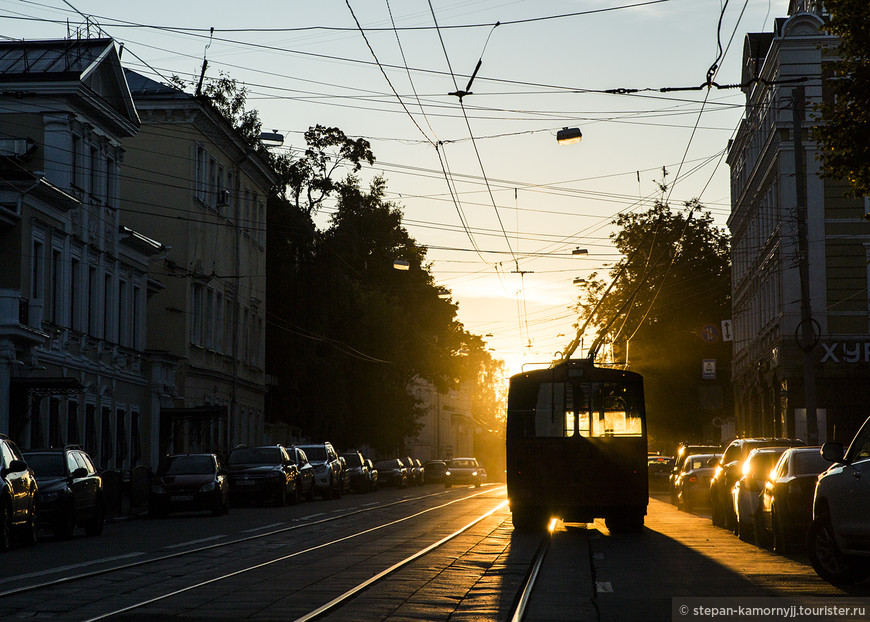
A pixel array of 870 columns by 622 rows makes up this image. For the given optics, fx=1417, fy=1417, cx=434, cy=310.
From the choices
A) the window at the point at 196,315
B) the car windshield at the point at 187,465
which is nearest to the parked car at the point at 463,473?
the window at the point at 196,315

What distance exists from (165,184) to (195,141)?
1949 millimetres

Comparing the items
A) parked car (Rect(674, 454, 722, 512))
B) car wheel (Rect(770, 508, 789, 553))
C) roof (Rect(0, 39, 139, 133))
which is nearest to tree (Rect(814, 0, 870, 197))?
car wheel (Rect(770, 508, 789, 553))

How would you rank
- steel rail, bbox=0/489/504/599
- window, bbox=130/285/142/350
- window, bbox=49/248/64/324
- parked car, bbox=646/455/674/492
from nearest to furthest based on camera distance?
steel rail, bbox=0/489/504/599 < window, bbox=49/248/64/324 < window, bbox=130/285/142/350 < parked car, bbox=646/455/674/492

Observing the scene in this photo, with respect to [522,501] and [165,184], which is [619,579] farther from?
[165,184]

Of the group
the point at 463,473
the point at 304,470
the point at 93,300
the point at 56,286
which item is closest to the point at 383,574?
the point at 56,286

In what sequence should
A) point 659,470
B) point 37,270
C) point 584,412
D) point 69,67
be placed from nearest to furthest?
1. point 584,412
2. point 37,270
3. point 69,67
4. point 659,470

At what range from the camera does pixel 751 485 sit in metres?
21.7

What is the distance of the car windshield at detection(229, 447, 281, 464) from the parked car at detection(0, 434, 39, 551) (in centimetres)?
1811

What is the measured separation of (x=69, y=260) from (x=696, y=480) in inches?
724

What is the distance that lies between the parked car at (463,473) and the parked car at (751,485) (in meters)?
55.7

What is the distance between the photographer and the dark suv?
129 ft

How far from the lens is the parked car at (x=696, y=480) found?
1366 inches

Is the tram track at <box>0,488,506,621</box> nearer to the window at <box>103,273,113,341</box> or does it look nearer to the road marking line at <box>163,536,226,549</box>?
the road marking line at <box>163,536,226,549</box>

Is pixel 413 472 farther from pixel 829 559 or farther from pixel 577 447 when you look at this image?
pixel 829 559
